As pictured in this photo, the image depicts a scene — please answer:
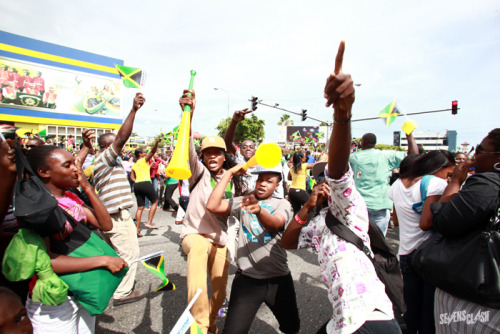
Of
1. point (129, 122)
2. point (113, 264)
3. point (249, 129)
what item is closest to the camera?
point (113, 264)

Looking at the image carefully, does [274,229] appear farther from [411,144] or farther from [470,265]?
[411,144]

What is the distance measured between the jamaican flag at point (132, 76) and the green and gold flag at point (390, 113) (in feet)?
9.68

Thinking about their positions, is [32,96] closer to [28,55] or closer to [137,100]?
[28,55]

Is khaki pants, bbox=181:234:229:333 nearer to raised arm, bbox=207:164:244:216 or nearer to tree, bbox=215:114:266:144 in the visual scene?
raised arm, bbox=207:164:244:216

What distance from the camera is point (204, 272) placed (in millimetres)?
2209

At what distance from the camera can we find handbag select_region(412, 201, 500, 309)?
128 cm

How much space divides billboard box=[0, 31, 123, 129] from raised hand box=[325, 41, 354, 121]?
1361 inches

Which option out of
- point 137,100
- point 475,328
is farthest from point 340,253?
point 137,100

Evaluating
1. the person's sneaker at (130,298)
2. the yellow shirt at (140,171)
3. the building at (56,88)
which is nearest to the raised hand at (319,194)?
the person's sneaker at (130,298)

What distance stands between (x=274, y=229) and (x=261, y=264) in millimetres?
295

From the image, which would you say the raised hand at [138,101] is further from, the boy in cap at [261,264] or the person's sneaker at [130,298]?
the person's sneaker at [130,298]

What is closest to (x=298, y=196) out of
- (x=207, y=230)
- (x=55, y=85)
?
(x=207, y=230)

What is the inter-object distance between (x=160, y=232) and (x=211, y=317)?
13.4 ft

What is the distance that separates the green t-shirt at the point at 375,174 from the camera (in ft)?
12.7
